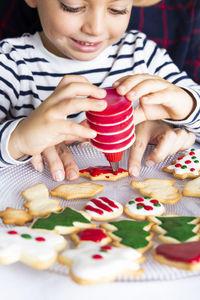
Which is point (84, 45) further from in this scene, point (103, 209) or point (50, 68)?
point (103, 209)

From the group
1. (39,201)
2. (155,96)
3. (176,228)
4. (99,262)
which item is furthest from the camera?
(155,96)

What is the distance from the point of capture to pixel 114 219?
76 centimetres

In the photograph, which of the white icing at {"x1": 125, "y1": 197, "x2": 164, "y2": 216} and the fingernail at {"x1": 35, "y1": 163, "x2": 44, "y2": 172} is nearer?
Result: the white icing at {"x1": 125, "y1": 197, "x2": 164, "y2": 216}

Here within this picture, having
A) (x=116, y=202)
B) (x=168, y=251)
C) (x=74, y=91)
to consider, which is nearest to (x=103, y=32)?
(x=74, y=91)

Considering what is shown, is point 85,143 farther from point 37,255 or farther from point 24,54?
point 37,255

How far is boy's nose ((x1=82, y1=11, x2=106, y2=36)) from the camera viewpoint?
90cm

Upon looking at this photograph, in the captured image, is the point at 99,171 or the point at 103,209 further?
the point at 99,171

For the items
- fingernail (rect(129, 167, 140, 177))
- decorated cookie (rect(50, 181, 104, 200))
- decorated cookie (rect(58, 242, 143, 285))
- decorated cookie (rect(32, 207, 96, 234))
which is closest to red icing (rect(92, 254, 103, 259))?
decorated cookie (rect(58, 242, 143, 285))

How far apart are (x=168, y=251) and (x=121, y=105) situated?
0.92 ft

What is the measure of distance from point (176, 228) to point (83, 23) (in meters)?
0.51

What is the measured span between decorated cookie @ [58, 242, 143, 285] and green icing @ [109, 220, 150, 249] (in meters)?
0.03

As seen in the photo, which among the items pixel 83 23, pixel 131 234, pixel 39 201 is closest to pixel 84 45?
pixel 83 23

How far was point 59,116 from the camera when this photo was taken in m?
0.79

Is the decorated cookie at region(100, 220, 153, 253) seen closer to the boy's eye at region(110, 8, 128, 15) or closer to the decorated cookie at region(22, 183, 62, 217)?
the decorated cookie at region(22, 183, 62, 217)
